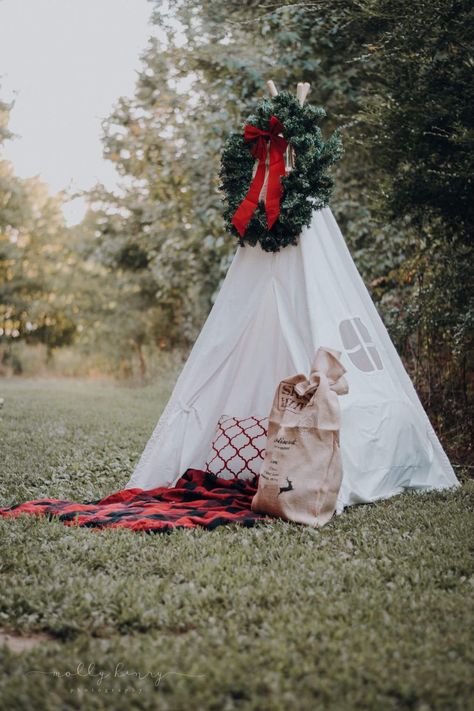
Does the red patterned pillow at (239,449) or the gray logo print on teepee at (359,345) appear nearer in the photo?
the gray logo print on teepee at (359,345)

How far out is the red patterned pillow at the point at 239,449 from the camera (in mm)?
5246

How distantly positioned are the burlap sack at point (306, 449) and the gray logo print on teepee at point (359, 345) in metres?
0.52

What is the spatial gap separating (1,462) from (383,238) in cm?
490

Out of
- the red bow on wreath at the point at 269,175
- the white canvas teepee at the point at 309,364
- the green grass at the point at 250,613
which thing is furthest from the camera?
the red bow on wreath at the point at 269,175

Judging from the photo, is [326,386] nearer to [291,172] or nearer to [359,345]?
[359,345]

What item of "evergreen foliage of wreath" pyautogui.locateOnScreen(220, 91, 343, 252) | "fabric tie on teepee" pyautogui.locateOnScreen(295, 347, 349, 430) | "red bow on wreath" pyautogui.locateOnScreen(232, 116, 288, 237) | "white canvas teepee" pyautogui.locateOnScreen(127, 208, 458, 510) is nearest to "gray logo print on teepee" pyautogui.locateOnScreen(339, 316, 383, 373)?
"white canvas teepee" pyautogui.locateOnScreen(127, 208, 458, 510)

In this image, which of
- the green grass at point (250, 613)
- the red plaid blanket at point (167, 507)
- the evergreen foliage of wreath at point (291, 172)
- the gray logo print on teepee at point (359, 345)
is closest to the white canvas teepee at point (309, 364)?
the gray logo print on teepee at point (359, 345)

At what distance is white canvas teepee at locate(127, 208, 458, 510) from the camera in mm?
4645

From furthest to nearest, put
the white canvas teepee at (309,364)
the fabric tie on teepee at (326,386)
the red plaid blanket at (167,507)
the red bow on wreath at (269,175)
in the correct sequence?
the red bow on wreath at (269,175), the white canvas teepee at (309,364), the fabric tie on teepee at (326,386), the red plaid blanket at (167,507)

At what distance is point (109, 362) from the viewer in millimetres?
18766

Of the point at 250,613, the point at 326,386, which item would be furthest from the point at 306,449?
the point at 250,613

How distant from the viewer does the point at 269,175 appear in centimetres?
482

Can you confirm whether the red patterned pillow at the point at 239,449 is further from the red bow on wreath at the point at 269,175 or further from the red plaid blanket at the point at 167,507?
the red bow on wreath at the point at 269,175

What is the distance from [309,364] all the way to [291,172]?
4.05ft
